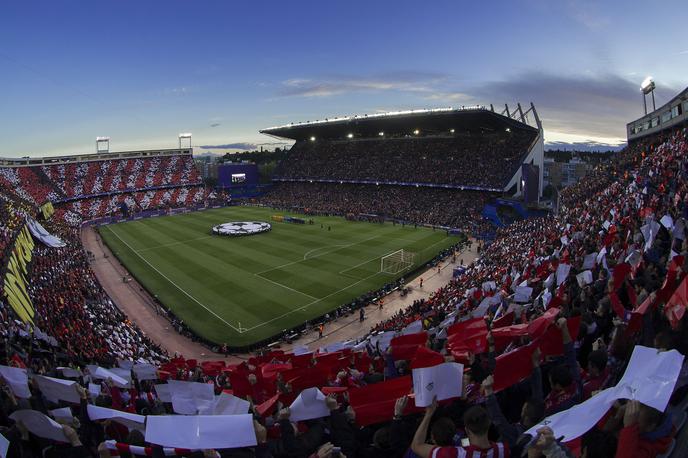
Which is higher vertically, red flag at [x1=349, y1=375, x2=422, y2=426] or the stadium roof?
the stadium roof

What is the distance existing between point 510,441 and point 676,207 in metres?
11.8

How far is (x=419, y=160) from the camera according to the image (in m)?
69.8

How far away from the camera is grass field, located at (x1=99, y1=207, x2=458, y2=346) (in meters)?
26.5

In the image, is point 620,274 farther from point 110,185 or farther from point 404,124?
point 110,185

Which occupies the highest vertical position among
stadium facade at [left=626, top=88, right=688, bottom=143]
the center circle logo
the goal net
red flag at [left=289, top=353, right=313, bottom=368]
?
stadium facade at [left=626, top=88, right=688, bottom=143]

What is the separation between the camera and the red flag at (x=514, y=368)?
5008 millimetres

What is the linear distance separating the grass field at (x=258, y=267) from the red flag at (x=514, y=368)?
65.1 feet

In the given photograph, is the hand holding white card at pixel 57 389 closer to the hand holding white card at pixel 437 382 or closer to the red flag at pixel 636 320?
the hand holding white card at pixel 437 382

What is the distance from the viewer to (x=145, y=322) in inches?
1036

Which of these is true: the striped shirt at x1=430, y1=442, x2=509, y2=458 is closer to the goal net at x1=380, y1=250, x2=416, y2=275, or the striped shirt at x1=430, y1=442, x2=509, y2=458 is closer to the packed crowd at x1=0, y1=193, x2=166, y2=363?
the packed crowd at x1=0, y1=193, x2=166, y2=363

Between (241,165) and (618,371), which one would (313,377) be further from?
(241,165)

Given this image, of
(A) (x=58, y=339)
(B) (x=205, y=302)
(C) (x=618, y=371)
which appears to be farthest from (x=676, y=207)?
(B) (x=205, y=302)

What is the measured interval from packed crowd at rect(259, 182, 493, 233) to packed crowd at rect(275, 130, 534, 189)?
6.09 ft

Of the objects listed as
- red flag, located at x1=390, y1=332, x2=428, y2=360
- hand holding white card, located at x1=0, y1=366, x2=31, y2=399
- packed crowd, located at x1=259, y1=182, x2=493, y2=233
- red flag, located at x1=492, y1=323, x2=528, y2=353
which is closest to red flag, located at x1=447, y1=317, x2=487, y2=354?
red flag, located at x1=492, y1=323, x2=528, y2=353
